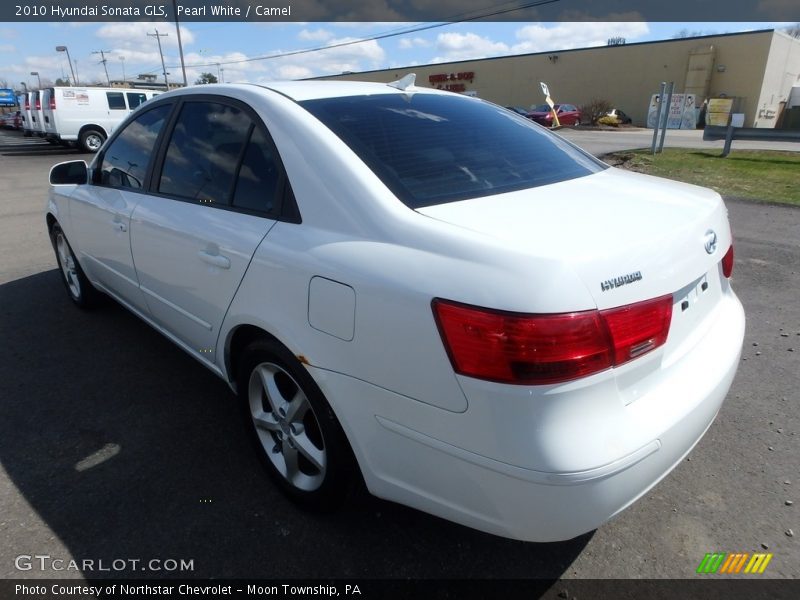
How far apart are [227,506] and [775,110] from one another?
51.3 metres

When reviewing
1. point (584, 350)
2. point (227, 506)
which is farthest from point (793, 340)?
point (227, 506)

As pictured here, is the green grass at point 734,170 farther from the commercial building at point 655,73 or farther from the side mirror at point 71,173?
the commercial building at point 655,73

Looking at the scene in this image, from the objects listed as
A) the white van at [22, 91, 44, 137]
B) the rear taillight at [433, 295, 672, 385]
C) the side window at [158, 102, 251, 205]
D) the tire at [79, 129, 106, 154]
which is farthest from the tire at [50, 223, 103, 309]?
the white van at [22, 91, 44, 137]

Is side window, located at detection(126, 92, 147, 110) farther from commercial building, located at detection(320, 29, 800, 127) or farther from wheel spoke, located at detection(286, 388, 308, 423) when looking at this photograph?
commercial building, located at detection(320, 29, 800, 127)

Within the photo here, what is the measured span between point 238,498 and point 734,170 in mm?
13018

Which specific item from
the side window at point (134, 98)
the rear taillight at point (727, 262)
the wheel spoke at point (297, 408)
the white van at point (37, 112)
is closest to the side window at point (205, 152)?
the wheel spoke at point (297, 408)

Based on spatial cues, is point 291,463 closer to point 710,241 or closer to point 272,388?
point 272,388

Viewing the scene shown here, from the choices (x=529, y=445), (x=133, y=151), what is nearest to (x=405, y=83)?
(x=133, y=151)

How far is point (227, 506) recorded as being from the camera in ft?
7.84

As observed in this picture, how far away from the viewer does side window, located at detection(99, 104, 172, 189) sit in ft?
10.4

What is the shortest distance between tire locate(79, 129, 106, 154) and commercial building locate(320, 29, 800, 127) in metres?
31.5

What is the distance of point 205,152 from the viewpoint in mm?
2701

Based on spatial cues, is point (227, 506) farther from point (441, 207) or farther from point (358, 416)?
point (441, 207)

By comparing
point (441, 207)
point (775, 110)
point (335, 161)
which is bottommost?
point (775, 110)
